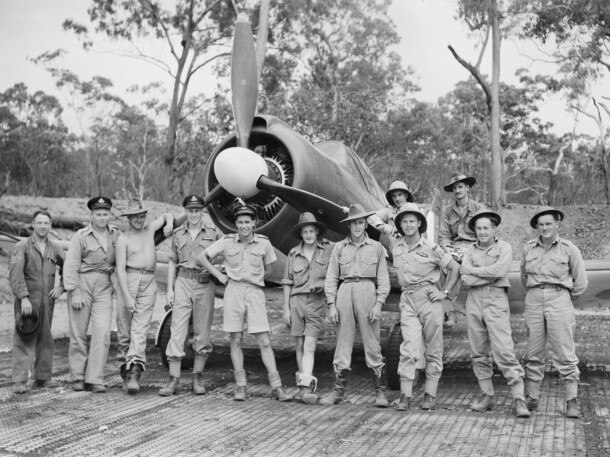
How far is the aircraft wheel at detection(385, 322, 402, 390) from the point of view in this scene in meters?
6.05

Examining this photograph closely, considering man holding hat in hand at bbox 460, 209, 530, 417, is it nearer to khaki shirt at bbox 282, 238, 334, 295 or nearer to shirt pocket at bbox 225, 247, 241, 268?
khaki shirt at bbox 282, 238, 334, 295

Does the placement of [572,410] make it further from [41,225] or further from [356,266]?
[41,225]

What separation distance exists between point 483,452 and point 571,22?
2431 cm

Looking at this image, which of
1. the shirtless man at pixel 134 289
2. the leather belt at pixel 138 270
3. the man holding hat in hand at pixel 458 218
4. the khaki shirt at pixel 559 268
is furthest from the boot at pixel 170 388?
the khaki shirt at pixel 559 268

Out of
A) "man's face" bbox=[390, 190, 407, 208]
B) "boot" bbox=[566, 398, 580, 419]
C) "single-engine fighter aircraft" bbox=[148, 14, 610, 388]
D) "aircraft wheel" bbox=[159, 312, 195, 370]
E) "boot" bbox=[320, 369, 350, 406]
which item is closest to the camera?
"boot" bbox=[566, 398, 580, 419]

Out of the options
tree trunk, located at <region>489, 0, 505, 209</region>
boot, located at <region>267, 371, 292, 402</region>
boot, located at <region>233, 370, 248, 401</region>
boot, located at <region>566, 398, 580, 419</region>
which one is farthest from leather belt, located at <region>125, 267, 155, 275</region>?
tree trunk, located at <region>489, 0, 505, 209</region>

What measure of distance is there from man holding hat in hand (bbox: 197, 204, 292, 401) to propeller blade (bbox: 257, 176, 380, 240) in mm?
300

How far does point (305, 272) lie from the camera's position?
573cm

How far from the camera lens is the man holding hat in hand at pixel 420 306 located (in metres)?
5.20

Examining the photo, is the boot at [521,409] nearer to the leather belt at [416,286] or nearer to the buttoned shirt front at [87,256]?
the leather belt at [416,286]

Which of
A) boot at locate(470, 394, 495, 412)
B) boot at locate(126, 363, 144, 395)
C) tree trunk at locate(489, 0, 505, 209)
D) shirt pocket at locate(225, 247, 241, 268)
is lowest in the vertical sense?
boot at locate(470, 394, 495, 412)

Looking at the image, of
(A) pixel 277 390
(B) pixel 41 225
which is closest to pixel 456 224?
(A) pixel 277 390

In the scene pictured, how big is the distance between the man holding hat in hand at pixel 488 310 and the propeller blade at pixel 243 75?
2.37 metres

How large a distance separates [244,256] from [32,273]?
6.20ft
